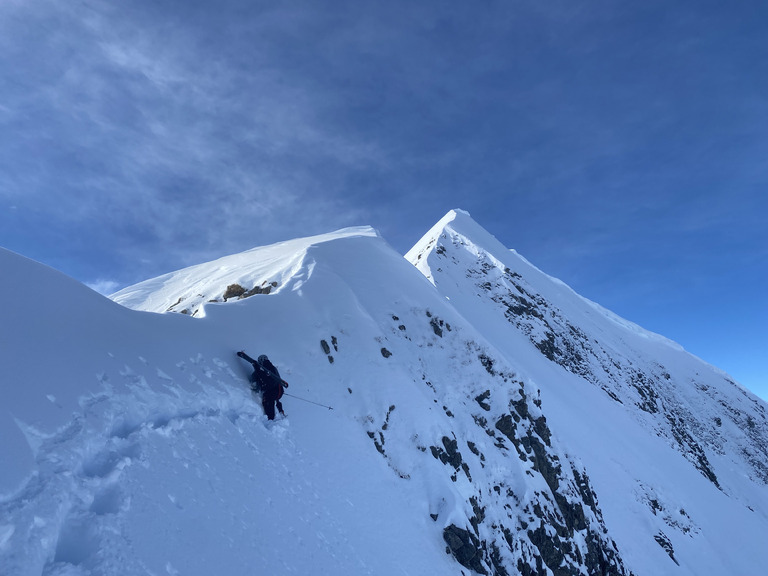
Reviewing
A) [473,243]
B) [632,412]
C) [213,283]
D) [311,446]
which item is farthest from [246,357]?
[473,243]

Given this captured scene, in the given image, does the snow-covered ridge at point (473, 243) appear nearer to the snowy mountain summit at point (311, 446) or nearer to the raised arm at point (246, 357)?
the snowy mountain summit at point (311, 446)

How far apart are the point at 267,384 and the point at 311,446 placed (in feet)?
6.61

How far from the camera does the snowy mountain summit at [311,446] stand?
17.5ft

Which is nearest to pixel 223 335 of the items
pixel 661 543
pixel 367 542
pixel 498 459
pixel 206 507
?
pixel 206 507

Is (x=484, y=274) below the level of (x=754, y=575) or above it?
above

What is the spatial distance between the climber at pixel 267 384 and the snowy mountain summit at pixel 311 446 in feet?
0.78

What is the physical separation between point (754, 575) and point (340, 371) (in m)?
32.2

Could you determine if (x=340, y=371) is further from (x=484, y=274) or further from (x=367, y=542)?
(x=484, y=274)

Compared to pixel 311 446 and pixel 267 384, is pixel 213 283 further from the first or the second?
pixel 311 446

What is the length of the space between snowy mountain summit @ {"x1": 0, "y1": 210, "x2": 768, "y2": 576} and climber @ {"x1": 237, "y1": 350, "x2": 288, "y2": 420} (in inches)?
9.3

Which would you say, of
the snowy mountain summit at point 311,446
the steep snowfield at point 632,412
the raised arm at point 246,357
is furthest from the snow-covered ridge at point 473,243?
the raised arm at point 246,357

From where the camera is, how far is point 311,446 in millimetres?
10211

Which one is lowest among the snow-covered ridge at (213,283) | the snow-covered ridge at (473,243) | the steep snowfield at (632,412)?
the steep snowfield at (632,412)

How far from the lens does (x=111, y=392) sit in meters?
6.83
